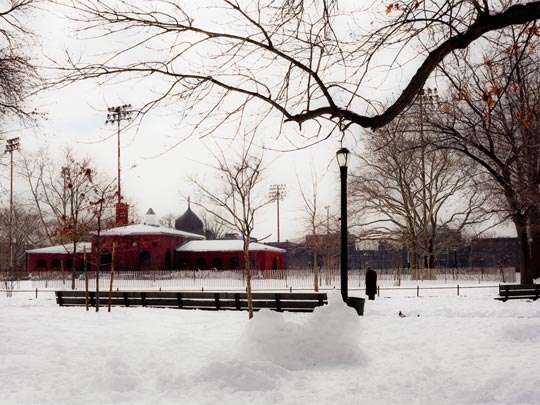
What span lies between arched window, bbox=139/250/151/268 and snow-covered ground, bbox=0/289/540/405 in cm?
3426

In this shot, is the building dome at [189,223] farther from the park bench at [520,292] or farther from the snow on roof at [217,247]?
the park bench at [520,292]

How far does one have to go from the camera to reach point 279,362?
28.6ft

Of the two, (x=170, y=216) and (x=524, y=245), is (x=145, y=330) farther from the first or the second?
(x=170, y=216)

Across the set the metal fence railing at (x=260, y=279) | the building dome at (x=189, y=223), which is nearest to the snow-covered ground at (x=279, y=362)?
the metal fence railing at (x=260, y=279)

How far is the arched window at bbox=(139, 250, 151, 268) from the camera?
47.4 metres

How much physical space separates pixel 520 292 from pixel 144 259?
116 feet

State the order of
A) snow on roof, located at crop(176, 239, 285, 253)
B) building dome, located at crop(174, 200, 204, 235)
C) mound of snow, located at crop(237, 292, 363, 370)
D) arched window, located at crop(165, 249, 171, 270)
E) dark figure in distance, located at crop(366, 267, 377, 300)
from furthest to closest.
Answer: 1. building dome, located at crop(174, 200, 204, 235)
2. snow on roof, located at crop(176, 239, 285, 253)
3. arched window, located at crop(165, 249, 171, 270)
4. dark figure in distance, located at crop(366, 267, 377, 300)
5. mound of snow, located at crop(237, 292, 363, 370)

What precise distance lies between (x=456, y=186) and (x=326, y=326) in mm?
31675

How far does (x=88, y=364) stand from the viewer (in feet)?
27.5

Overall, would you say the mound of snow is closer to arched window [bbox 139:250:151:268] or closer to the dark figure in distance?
the dark figure in distance

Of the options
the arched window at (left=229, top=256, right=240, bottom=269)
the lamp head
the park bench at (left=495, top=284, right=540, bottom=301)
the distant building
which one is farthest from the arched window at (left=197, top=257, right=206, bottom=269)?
the lamp head

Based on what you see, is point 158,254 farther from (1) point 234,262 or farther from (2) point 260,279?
(2) point 260,279

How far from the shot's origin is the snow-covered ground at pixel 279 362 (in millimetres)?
6941

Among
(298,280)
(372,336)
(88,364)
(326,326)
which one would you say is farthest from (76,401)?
(298,280)
